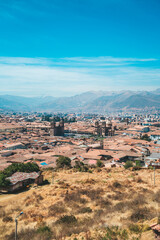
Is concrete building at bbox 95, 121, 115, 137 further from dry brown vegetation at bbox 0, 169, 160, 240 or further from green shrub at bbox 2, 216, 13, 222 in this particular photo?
green shrub at bbox 2, 216, 13, 222

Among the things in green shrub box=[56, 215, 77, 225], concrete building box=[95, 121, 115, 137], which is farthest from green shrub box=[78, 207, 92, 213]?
concrete building box=[95, 121, 115, 137]

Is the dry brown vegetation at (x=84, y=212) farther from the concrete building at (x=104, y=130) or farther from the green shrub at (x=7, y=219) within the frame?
the concrete building at (x=104, y=130)

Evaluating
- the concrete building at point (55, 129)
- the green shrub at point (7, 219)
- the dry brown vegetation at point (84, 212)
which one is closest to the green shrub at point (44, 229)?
the dry brown vegetation at point (84, 212)

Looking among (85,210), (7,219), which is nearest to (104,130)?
(85,210)

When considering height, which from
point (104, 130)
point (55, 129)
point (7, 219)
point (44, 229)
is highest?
point (44, 229)

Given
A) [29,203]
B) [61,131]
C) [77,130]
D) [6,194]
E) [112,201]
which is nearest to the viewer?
[112,201]

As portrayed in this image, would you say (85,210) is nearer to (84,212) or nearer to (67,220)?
(84,212)

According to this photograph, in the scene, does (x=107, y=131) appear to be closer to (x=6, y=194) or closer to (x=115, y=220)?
(x=6, y=194)

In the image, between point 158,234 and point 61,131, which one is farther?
point 61,131

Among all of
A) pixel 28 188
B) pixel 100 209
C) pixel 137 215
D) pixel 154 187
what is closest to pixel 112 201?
pixel 100 209
